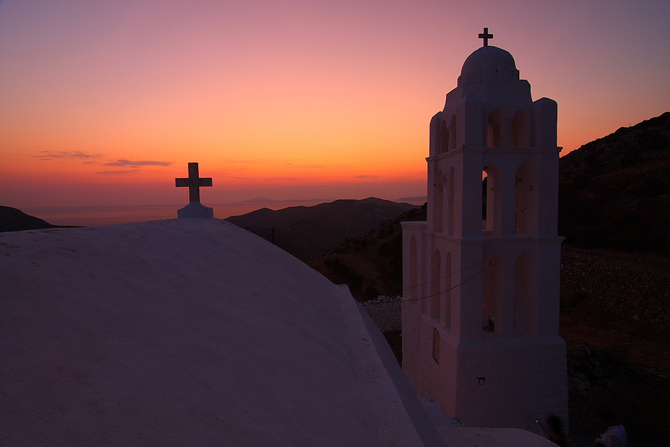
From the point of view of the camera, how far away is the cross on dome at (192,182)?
5621 mm

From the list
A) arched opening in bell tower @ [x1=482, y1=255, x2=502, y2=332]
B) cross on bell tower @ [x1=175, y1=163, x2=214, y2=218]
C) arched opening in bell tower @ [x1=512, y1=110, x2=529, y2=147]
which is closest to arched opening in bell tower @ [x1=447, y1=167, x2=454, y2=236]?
arched opening in bell tower @ [x1=512, y1=110, x2=529, y2=147]

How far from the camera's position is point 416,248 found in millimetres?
10766

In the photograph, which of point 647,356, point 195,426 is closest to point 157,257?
point 195,426

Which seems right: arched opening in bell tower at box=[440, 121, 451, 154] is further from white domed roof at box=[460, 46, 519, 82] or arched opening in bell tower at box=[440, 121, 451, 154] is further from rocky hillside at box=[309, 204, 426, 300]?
rocky hillside at box=[309, 204, 426, 300]

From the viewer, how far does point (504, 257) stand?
8.02m

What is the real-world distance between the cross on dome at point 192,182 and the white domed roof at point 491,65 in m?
6.06

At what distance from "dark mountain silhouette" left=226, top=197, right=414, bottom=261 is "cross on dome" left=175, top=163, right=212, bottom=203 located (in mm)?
47329

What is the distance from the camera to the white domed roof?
7953mm

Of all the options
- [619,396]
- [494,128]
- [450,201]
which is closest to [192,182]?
[450,201]

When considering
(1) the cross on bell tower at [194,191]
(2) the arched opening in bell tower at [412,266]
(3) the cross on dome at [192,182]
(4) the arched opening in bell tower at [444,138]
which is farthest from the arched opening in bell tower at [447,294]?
(3) the cross on dome at [192,182]

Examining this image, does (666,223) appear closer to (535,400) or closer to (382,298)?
(382,298)

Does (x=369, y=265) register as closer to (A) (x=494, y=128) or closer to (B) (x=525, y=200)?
(A) (x=494, y=128)

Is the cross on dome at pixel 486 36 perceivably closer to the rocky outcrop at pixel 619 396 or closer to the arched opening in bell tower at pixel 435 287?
the arched opening in bell tower at pixel 435 287

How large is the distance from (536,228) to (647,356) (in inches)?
336
